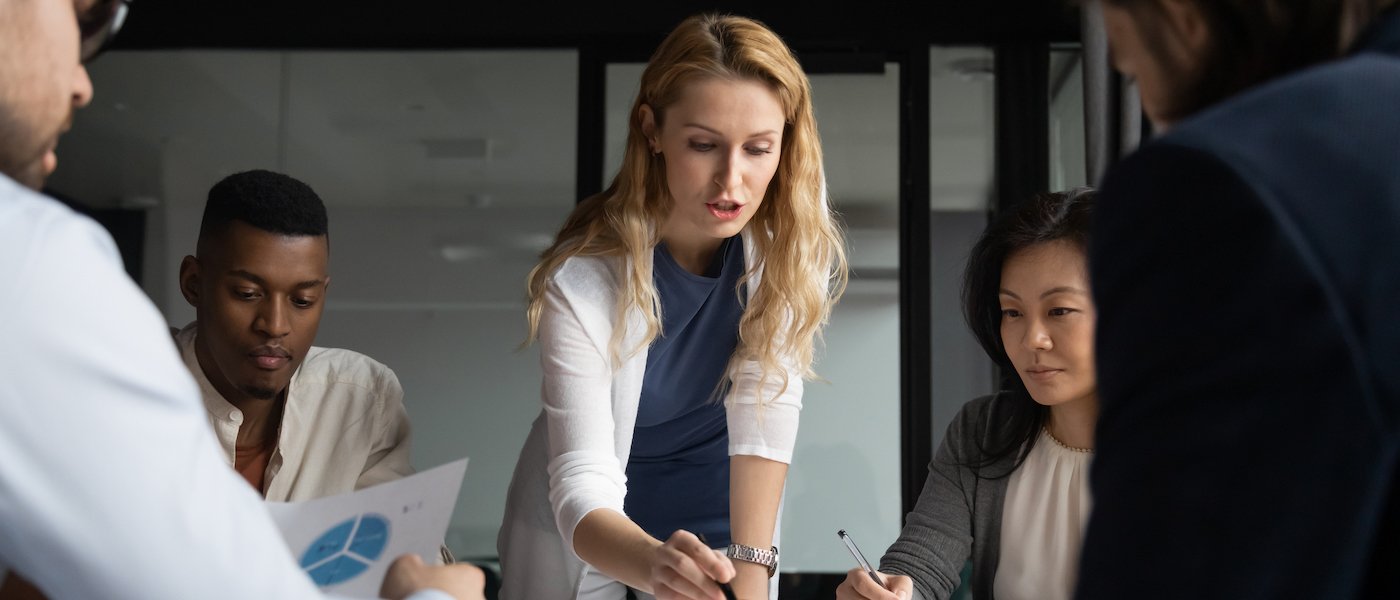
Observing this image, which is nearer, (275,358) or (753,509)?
(753,509)

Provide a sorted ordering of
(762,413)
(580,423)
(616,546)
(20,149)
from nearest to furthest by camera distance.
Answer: (20,149)
(616,546)
(580,423)
(762,413)

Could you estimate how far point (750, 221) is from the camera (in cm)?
156

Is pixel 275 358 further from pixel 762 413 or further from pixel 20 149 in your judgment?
pixel 20 149

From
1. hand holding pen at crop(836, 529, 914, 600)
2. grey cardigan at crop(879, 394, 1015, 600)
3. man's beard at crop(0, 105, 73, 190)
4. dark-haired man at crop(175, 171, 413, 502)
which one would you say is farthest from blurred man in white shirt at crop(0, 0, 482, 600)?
grey cardigan at crop(879, 394, 1015, 600)

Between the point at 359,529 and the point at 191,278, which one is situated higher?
the point at 191,278

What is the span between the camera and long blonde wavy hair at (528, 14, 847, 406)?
1.41 metres

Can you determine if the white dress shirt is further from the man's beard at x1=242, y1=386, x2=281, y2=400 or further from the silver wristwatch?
the man's beard at x1=242, y1=386, x2=281, y2=400

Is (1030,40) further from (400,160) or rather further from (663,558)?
(663,558)

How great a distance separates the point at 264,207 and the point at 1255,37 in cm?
141

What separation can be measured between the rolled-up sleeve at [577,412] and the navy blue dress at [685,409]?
111mm

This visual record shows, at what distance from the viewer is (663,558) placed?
1114 millimetres

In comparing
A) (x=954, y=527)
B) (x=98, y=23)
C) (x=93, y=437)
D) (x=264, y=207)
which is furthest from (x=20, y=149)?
(x=954, y=527)

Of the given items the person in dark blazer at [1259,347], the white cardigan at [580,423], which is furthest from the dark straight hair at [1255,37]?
the white cardigan at [580,423]

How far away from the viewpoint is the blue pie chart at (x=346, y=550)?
0.80m
